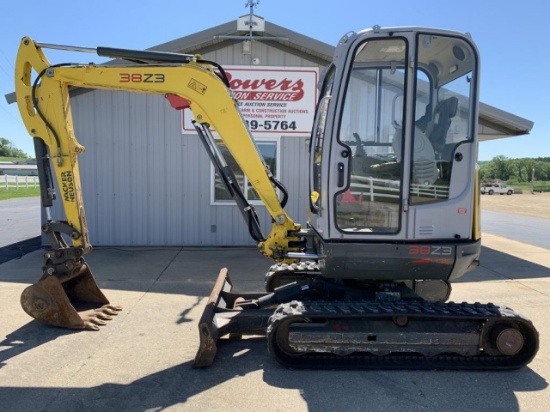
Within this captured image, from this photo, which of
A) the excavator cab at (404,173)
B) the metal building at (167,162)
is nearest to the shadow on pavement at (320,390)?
the excavator cab at (404,173)

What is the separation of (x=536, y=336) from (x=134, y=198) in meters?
8.31

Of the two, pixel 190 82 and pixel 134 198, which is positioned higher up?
pixel 190 82

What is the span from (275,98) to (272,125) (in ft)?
1.97

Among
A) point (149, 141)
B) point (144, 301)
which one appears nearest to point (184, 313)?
point (144, 301)

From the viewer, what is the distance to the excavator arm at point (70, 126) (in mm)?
4707

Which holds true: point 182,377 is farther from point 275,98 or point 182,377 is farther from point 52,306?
point 275,98

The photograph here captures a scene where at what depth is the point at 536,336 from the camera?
3.83m

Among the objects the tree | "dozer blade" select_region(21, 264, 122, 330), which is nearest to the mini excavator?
"dozer blade" select_region(21, 264, 122, 330)

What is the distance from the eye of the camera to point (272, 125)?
9.91 meters

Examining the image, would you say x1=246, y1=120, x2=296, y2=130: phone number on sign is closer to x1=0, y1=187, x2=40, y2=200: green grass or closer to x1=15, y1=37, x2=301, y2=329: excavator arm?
x1=15, y1=37, x2=301, y2=329: excavator arm

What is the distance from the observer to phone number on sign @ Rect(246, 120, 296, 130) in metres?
9.88

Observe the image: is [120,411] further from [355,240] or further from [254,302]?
[355,240]

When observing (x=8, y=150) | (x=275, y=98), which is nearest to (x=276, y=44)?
(x=275, y=98)

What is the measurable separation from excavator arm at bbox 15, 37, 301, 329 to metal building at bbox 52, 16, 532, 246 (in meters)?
5.00
